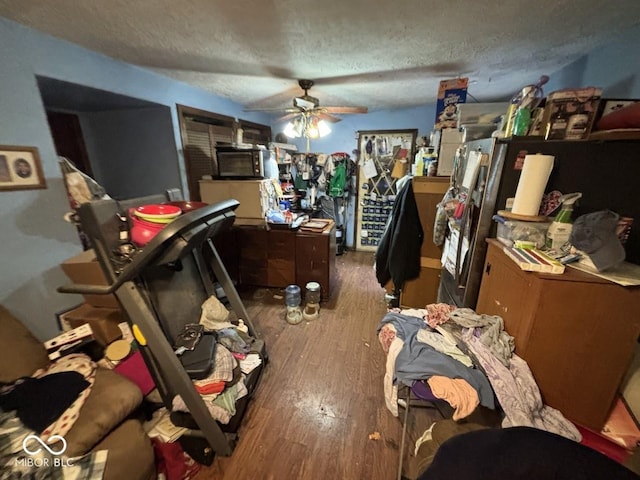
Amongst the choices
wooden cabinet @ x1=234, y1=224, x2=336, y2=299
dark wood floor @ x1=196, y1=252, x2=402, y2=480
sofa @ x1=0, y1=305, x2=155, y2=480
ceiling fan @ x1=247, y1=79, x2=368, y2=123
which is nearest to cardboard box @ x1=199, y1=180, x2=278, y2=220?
wooden cabinet @ x1=234, y1=224, x2=336, y2=299

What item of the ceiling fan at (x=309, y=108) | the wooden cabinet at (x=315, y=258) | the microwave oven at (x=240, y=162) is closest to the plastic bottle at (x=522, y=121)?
the ceiling fan at (x=309, y=108)

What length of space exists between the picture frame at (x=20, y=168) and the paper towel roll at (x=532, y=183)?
9.04 ft

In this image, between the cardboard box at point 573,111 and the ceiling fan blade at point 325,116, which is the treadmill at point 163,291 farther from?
the cardboard box at point 573,111

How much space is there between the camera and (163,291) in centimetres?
149

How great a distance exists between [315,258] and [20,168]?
7.26ft

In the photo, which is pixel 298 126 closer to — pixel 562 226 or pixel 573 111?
pixel 573 111

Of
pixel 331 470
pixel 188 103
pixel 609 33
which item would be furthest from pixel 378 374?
pixel 188 103

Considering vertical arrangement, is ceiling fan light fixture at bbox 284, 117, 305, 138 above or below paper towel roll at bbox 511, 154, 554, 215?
above

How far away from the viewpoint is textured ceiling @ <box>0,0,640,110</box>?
3.96 feet

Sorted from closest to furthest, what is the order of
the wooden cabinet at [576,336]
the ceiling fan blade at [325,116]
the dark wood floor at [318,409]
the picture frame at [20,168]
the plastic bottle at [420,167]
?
the wooden cabinet at [576,336] → the dark wood floor at [318,409] → the picture frame at [20,168] → the plastic bottle at [420,167] → the ceiling fan blade at [325,116]

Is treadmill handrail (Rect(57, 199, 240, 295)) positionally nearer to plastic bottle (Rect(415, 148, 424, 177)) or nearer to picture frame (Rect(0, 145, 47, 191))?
picture frame (Rect(0, 145, 47, 191))

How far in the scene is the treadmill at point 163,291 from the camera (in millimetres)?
1129

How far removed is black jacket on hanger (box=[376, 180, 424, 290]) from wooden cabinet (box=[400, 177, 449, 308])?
2.0 inches

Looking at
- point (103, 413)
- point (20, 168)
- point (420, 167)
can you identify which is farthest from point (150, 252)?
point (420, 167)
